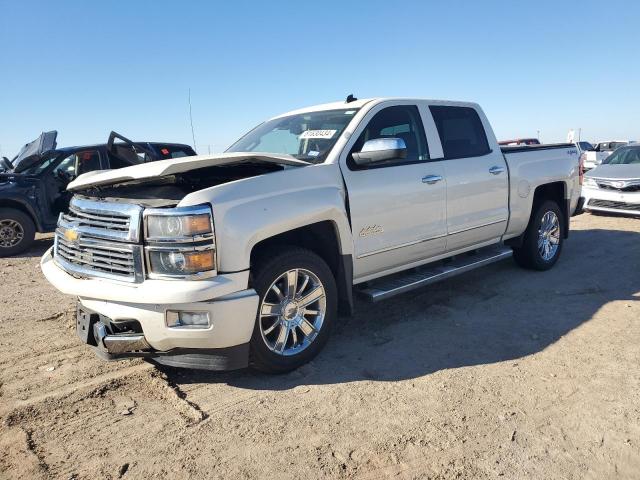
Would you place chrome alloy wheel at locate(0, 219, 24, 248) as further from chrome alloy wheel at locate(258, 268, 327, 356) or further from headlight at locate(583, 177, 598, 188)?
headlight at locate(583, 177, 598, 188)

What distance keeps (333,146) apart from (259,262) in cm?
121

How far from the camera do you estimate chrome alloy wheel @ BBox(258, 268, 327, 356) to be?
Result: 3436 millimetres

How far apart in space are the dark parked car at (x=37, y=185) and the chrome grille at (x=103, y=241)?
16.0 ft

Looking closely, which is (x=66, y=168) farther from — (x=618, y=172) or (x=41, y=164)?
(x=618, y=172)

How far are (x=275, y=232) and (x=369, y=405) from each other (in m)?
1.27

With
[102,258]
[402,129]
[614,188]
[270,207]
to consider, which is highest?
[402,129]

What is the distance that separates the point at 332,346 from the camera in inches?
158

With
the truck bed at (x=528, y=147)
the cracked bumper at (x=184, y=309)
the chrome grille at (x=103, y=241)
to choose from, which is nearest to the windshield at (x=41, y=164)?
the chrome grille at (x=103, y=241)

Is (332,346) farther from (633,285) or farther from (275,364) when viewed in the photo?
(633,285)

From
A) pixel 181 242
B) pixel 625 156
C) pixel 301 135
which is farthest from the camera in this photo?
pixel 625 156

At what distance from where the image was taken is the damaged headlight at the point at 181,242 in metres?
2.93

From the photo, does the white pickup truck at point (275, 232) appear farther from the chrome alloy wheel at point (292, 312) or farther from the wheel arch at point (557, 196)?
the wheel arch at point (557, 196)

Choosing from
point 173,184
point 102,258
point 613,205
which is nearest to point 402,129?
point 173,184

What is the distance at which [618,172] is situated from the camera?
9.81m
